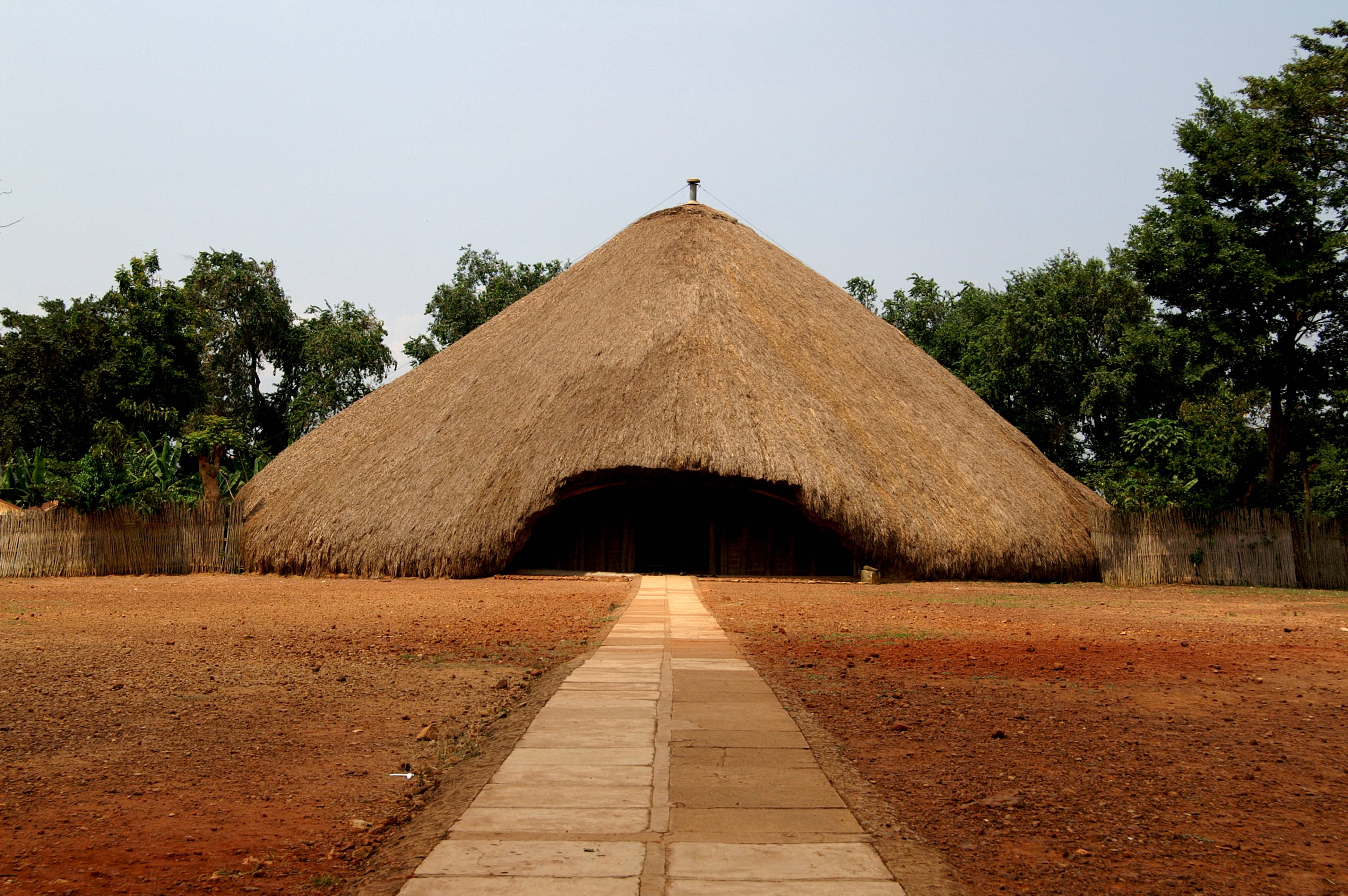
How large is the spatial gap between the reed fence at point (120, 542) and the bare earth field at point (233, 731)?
771 centimetres

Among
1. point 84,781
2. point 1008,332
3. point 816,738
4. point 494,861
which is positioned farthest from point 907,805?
point 1008,332

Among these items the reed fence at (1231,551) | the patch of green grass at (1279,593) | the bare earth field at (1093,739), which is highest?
the reed fence at (1231,551)

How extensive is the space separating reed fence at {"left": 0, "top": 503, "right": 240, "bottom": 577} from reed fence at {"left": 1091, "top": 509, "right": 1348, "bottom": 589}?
681 inches

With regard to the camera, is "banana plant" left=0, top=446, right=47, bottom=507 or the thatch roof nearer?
the thatch roof

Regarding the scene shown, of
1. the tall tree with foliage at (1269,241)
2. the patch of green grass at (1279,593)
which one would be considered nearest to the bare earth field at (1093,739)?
the patch of green grass at (1279,593)

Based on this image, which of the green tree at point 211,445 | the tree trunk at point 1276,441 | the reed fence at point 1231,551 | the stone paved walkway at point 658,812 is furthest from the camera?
the green tree at point 211,445

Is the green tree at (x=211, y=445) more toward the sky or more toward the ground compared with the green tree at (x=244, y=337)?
more toward the ground

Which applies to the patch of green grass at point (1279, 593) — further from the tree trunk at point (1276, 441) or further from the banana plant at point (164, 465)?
the banana plant at point (164, 465)

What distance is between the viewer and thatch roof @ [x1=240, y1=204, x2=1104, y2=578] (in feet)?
51.1

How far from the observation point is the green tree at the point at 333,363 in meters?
34.8

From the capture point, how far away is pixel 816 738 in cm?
492

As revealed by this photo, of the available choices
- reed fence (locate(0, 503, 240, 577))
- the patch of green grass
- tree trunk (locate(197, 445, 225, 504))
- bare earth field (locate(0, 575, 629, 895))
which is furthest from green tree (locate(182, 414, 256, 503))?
the patch of green grass

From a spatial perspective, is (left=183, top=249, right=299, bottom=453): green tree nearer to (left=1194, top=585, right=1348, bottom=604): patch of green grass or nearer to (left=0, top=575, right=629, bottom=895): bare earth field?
(left=0, top=575, right=629, bottom=895): bare earth field

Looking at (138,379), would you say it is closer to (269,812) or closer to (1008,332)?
Answer: (1008,332)
